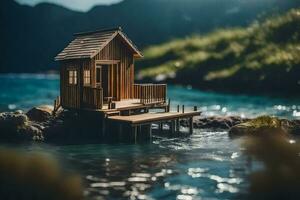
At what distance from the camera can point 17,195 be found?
18.8m

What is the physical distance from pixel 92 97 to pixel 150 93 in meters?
4.59

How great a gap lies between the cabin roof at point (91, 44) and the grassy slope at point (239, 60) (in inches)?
1646

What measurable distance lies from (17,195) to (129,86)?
17550mm

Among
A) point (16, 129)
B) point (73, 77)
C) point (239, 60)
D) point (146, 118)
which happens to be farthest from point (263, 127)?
point (239, 60)

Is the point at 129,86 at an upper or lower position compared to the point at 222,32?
lower

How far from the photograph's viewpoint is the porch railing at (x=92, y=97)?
101ft

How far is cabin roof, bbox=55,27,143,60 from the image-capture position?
104 feet

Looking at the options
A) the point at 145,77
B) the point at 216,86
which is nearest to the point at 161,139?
the point at 216,86

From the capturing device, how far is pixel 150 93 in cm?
3422

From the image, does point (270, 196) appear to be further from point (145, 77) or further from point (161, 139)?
point (145, 77)

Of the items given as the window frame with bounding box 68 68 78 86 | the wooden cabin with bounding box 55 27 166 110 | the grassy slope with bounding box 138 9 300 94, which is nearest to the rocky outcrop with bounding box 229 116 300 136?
the wooden cabin with bounding box 55 27 166 110

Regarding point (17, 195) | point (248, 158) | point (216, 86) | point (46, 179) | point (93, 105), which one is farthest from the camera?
point (216, 86)

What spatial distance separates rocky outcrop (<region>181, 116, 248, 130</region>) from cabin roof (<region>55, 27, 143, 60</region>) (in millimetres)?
8305

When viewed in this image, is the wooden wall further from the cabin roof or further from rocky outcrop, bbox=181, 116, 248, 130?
rocky outcrop, bbox=181, 116, 248, 130
